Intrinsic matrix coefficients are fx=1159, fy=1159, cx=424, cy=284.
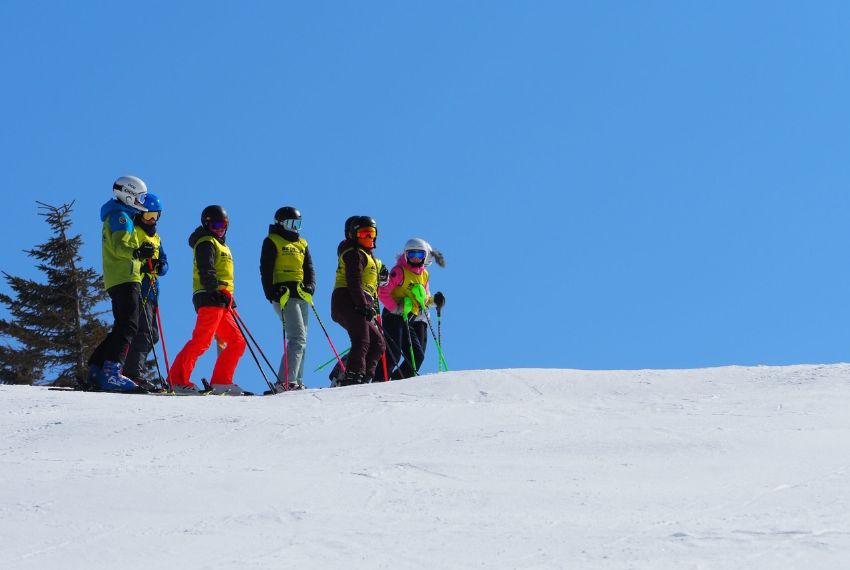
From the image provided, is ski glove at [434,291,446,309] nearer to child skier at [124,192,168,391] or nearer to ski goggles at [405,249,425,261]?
ski goggles at [405,249,425,261]

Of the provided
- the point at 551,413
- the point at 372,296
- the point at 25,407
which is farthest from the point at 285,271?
the point at 551,413

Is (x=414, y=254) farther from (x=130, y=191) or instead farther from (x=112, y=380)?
(x=112, y=380)

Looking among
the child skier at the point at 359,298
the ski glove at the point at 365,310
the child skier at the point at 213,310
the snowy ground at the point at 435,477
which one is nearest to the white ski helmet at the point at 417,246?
the child skier at the point at 359,298

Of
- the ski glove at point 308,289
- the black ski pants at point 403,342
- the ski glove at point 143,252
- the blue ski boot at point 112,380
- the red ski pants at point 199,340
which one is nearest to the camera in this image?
the blue ski boot at point 112,380

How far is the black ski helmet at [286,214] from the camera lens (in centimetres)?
1179

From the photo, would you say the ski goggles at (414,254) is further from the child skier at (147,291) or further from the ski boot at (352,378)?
the child skier at (147,291)

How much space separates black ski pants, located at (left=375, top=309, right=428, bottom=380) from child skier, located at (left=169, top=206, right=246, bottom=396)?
8.74 ft

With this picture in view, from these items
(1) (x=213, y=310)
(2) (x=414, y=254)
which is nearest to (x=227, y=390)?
(1) (x=213, y=310)

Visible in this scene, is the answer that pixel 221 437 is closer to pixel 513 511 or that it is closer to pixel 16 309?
pixel 513 511

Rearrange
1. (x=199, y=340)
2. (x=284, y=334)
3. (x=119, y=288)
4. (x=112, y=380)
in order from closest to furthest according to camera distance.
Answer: (x=112, y=380) < (x=119, y=288) < (x=199, y=340) < (x=284, y=334)

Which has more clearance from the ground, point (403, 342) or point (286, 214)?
point (286, 214)

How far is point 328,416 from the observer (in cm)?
830

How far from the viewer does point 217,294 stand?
1086 centimetres

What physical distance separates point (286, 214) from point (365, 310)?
4.16 feet
